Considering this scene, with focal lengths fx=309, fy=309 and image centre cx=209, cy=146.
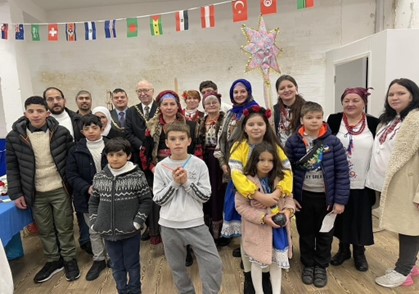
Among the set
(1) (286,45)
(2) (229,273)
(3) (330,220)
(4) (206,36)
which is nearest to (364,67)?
(1) (286,45)

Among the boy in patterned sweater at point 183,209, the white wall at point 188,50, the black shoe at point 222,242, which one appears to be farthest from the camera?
the white wall at point 188,50

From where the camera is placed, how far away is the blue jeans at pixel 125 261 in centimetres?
196

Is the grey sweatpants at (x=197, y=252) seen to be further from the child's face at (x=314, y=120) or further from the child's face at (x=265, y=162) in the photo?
the child's face at (x=314, y=120)

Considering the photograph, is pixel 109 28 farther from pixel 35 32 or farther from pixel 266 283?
pixel 266 283

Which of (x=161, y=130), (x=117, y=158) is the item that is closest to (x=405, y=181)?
(x=161, y=130)

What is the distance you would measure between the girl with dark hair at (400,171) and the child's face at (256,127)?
93cm

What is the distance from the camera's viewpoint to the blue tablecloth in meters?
2.22

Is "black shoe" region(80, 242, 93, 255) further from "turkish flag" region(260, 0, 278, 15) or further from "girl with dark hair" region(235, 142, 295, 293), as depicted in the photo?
"turkish flag" region(260, 0, 278, 15)

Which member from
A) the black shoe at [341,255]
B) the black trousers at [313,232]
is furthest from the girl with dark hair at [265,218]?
the black shoe at [341,255]

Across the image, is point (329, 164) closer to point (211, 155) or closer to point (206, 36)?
point (211, 155)

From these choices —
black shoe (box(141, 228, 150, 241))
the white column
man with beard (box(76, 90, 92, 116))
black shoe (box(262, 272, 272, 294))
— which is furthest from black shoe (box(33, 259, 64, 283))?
the white column

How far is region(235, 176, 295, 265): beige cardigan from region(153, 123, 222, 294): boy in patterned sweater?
225 millimetres

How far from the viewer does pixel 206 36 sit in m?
5.11

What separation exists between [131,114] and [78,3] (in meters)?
3.14
